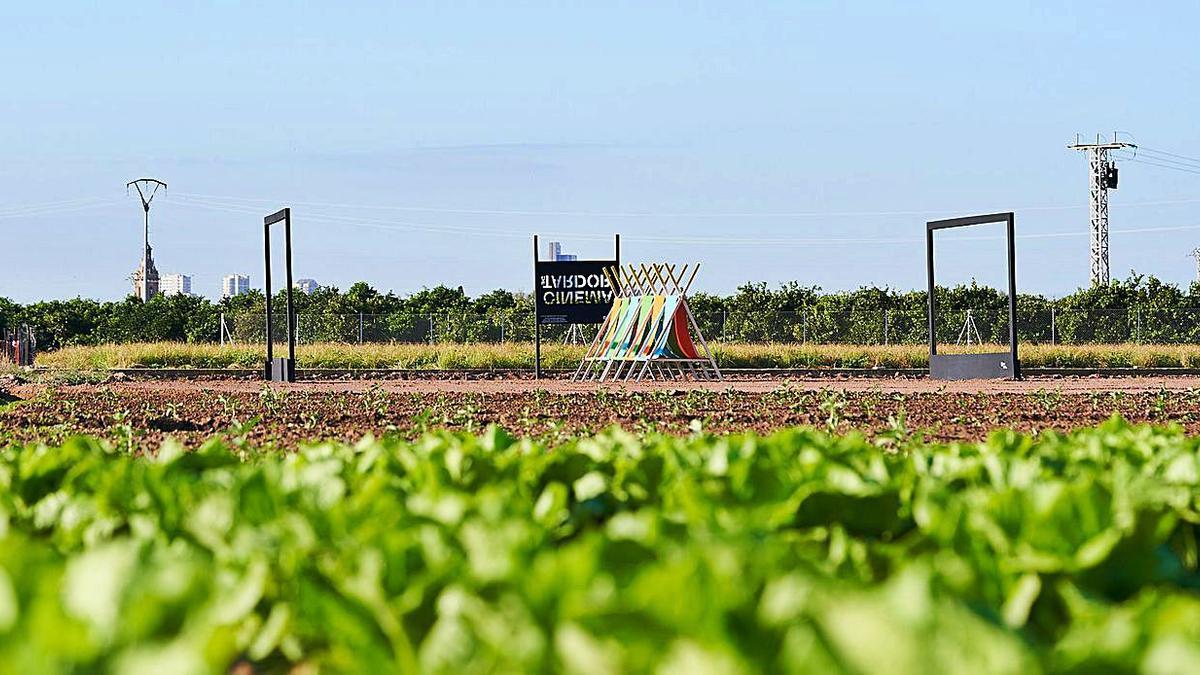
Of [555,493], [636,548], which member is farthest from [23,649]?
[555,493]

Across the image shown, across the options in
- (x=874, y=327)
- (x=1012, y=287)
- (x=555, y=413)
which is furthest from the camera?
(x=874, y=327)

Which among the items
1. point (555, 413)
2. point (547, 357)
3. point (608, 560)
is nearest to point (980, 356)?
point (547, 357)

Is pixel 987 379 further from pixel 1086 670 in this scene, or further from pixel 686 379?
pixel 1086 670

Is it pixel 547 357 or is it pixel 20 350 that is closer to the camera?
pixel 547 357

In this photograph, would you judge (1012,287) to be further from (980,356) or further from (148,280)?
(148,280)

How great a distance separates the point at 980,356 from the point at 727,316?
17.6 metres

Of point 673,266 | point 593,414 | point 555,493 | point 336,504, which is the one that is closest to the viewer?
point 336,504

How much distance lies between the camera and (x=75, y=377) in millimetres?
25500

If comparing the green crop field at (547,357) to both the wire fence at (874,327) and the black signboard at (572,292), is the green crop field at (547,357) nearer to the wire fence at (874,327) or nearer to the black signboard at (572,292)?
the black signboard at (572,292)

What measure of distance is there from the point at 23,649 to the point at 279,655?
119cm

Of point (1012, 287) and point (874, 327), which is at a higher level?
point (1012, 287)

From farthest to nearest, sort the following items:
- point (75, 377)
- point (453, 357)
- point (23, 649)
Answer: point (453, 357) < point (75, 377) < point (23, 649)

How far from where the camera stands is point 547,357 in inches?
1238

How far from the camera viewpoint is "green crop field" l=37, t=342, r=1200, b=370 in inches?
1232
